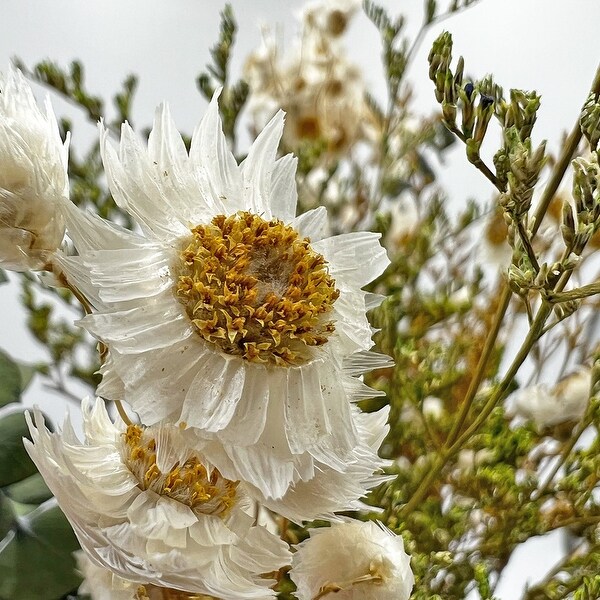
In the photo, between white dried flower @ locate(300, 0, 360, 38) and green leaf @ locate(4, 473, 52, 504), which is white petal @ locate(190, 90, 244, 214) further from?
white dried flower @ locate(300, 0, 360, 38)

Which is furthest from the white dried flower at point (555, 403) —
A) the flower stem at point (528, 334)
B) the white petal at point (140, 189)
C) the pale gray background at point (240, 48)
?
the pale gray background at point (240, 48)

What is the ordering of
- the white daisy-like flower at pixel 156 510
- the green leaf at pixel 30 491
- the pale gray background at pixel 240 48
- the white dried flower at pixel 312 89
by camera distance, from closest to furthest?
1. the white daisy-like flower at pixel 156 510
2. the green leaf at pixel 30 491
3. the white dried flower at pixel 312 89
4. the pale gray background at pixel 240 48

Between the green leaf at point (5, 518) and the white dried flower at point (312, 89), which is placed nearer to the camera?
the green leaf at point (5, 518)

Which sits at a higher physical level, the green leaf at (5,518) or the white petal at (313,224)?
the white petal at (313,224)

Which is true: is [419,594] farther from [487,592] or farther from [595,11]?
[595,11]

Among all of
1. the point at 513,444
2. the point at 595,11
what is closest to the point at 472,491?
the point at 513,444

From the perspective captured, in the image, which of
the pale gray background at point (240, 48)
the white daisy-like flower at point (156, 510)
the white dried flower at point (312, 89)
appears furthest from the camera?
the pale gray background at point (240, 48)

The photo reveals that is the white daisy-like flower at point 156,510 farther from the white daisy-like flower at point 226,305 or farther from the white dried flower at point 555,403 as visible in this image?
the white dried flower at point 555,403

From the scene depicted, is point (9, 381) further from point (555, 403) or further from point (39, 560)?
point (555, 403)

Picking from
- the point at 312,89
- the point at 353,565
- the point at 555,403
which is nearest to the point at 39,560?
the point at 353,565
